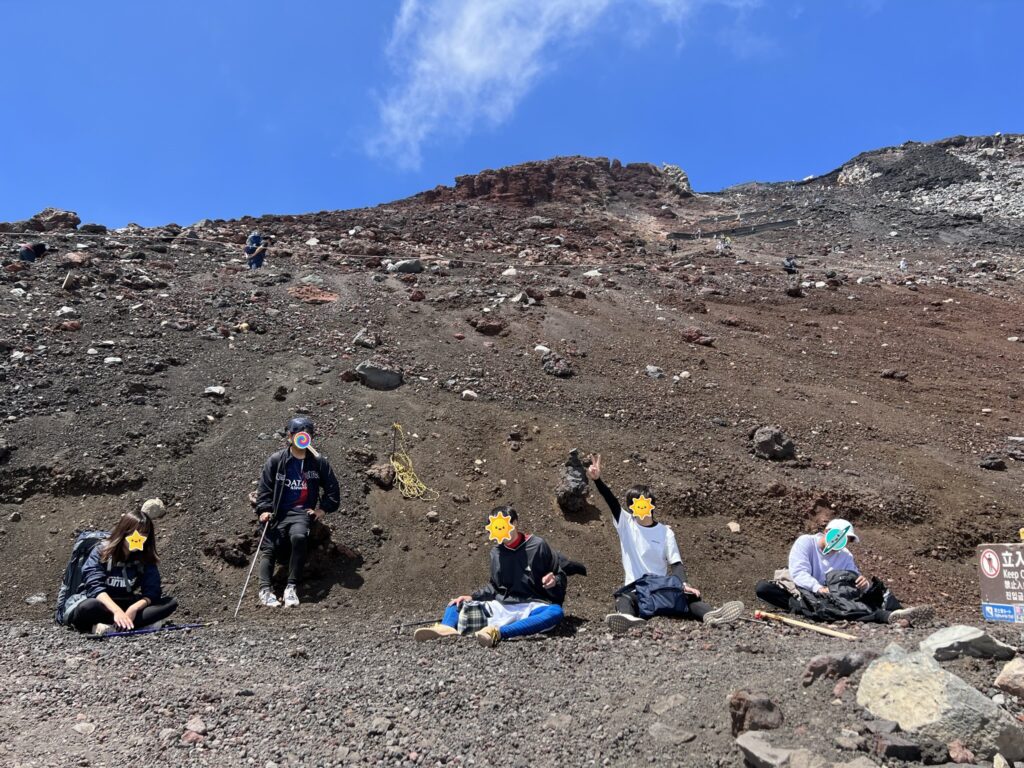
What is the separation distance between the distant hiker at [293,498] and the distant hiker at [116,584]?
944 millimetres

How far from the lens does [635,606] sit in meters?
4.78

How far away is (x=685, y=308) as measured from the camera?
1336 cm

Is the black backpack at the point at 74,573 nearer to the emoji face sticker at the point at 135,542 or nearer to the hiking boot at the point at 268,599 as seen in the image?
the emoji face sticker at the point at 135,542

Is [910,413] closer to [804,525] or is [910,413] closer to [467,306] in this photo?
[804,525]

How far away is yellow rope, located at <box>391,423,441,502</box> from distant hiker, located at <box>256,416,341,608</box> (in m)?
1.25

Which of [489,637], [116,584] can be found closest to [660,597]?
[489,637]

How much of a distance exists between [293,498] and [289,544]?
0.41 metres

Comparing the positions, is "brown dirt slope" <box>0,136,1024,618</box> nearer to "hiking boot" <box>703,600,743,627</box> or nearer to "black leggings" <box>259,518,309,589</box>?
"black leggings" <box>259,518,309,589</box>

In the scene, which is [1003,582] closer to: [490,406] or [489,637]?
[489,637]

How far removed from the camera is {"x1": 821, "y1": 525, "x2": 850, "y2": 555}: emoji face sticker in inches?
192

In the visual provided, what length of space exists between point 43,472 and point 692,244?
88.7 ft

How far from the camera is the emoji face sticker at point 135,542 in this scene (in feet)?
15.5

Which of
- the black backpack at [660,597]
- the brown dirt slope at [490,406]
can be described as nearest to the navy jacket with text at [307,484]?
the brown dirt slope at [490,406]

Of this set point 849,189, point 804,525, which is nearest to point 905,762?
point 804,525
